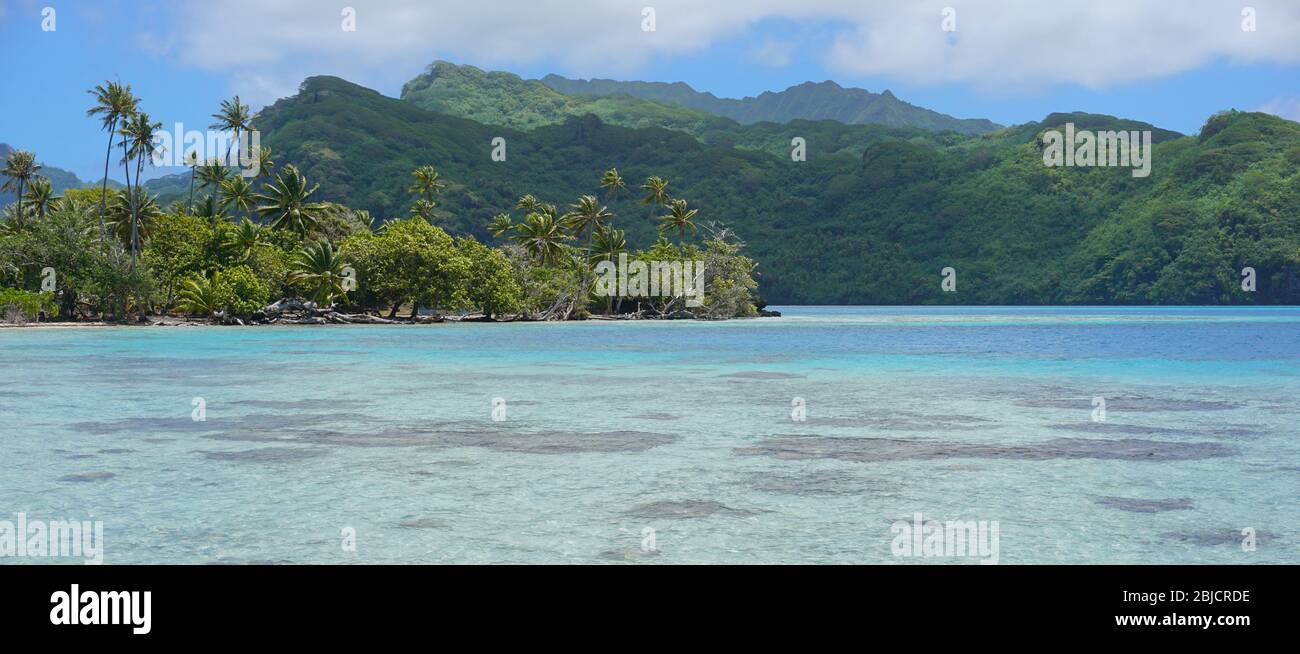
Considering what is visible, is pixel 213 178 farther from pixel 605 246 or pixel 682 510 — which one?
pixel 682 510

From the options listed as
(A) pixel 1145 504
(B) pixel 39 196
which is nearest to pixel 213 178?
(B) pixel 39 196

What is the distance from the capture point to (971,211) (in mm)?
167750

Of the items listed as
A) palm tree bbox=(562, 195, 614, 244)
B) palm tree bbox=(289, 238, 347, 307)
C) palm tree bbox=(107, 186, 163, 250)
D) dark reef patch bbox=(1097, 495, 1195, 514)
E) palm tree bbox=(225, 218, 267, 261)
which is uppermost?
palm tree bbox=(562, 195, 614, 244)

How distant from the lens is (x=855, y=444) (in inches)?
560

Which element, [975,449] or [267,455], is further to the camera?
[975,449]

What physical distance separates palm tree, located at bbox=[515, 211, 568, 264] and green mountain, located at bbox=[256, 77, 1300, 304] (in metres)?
62.7

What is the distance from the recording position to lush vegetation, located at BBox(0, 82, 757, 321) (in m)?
64.1

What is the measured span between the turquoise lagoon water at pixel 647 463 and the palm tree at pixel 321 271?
4163cm

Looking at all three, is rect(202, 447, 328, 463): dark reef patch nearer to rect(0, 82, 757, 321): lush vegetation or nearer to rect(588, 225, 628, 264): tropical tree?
rect(0, 82, 757, 321): lush vegetation

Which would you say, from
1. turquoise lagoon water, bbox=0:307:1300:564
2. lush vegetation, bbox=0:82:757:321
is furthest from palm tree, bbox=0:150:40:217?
turquoise lagoon water, bbox=0:307:1300:564

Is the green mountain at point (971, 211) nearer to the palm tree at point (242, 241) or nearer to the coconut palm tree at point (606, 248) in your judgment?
the coconut palm tree at point (606, 248)

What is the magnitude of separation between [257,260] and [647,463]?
65.2 meters
